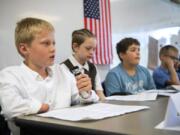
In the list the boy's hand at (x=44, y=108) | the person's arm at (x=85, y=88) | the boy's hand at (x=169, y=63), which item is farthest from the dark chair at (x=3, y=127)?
the boy's hand at (x=169, y=63)

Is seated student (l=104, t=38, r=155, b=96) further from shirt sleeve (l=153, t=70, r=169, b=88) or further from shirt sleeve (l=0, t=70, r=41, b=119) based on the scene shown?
shirt sleeve (l=0, t=70, r=41, b=119)

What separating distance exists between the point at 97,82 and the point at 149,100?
72 cm

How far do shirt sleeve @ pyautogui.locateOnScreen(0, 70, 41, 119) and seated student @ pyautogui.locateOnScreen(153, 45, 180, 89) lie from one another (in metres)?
2.00

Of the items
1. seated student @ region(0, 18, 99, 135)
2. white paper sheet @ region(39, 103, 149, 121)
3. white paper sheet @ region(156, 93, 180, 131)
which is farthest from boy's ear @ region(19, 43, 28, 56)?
white paper sheet @ region(156, 93, 180, 131)

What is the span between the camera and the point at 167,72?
3.01 m

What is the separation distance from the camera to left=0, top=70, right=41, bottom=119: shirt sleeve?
1057 millimetres

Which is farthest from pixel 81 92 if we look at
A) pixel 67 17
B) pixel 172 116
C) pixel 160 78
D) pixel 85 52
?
pixel 160 78

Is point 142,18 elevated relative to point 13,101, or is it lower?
elevated

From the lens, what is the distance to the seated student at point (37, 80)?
1101mm

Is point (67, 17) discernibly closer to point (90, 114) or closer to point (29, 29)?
point (29, 29)

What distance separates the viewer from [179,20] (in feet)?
16.3

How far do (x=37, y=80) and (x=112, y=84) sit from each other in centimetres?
99

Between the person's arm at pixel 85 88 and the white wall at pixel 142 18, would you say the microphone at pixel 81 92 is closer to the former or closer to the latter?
the person's arm at pixel 85 88

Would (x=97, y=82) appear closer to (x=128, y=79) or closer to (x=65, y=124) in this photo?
(x=128, y=79)
